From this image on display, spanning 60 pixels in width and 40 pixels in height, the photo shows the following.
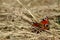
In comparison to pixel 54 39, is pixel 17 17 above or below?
above

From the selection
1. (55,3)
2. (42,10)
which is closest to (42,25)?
(42,10)

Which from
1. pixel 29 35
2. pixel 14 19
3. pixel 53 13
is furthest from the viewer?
pixel 53 13

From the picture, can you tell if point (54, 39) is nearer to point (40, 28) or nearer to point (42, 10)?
point (40, 28)

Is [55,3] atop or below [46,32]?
atop

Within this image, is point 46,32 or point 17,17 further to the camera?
point 17,17

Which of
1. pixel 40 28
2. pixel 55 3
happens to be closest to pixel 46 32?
pixel 40 28

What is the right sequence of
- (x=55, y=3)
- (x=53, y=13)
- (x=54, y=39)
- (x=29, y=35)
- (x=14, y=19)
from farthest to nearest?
(x=55, y=3)
(x=53, y=13)
(x=14, y=19)
(x=29, y=35)
(x=54, y=39)

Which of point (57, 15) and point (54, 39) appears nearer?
point (54, 39)

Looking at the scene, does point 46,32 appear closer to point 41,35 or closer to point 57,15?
point 41,35

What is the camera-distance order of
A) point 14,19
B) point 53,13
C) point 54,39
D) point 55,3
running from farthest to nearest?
point 55,3, point 53,13, point 14,19, point 54,39
